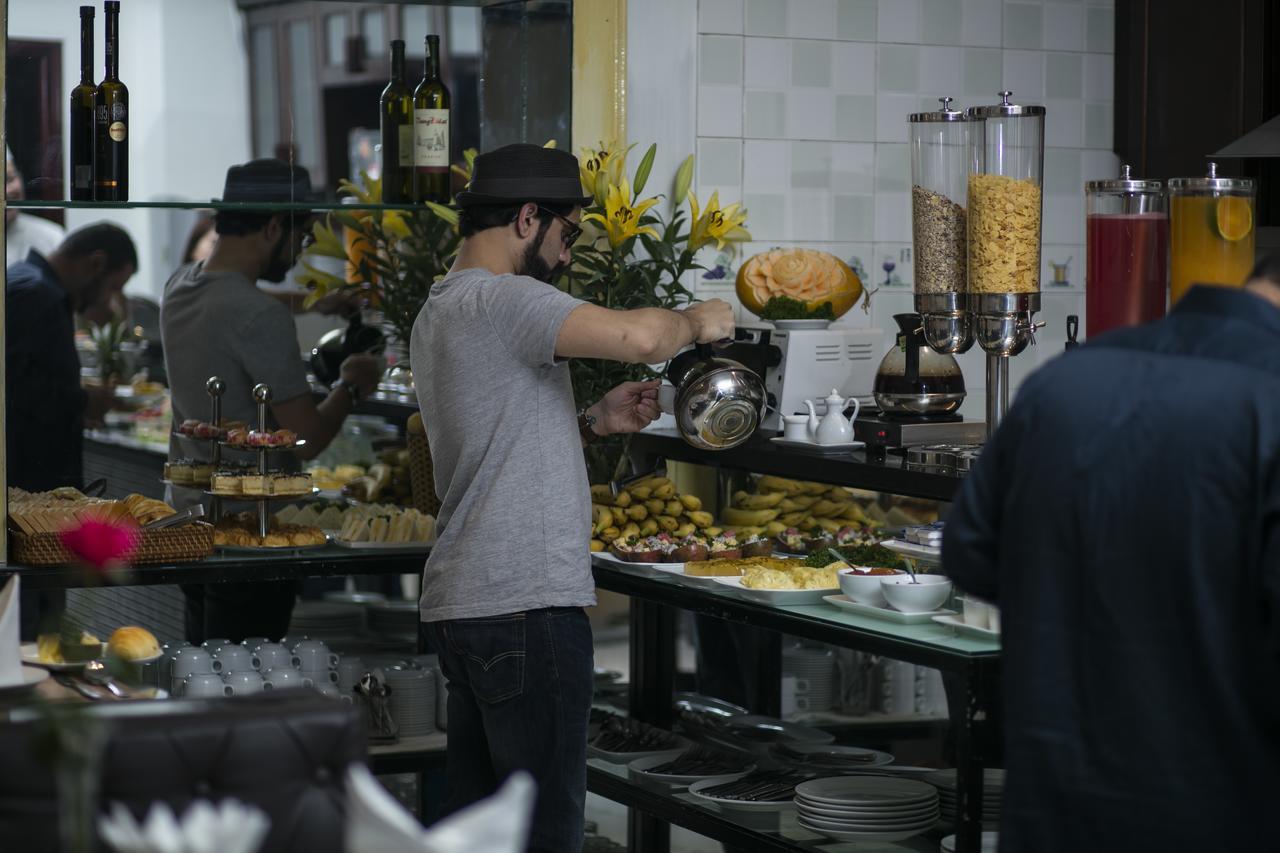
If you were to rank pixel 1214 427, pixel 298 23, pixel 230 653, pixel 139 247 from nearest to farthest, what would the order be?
pixel 1214 427 → pixel 230 653 → pixel 139 247 → pixel 298 23

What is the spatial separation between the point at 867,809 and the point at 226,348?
79.7 inches

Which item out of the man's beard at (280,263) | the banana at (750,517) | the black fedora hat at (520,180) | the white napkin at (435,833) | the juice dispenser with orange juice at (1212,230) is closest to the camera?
the white napkin at (435,833)

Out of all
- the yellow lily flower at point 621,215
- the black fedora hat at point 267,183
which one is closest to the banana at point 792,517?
the yellow lily flower at point 621,215

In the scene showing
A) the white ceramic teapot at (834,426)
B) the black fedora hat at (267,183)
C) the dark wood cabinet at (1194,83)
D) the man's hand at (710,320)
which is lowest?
the white ceramic teapot at (834,426)

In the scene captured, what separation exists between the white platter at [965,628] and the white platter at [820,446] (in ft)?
2.51

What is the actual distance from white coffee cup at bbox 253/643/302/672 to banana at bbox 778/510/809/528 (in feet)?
3.90

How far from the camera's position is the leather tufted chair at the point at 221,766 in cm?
178

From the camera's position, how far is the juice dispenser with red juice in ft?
10.5

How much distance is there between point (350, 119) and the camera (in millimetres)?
5523

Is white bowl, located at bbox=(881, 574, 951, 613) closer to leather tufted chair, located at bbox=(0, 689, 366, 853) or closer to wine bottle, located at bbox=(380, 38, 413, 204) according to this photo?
leather tufted chair, located at bbox=(0, 689, 366, 853)

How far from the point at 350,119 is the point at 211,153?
91 centimetres

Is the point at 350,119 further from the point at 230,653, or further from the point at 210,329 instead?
the point at 230,653

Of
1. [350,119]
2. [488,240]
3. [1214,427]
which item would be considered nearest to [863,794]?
[488,240]

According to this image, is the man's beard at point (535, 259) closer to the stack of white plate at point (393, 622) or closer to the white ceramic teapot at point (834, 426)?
the white ceramic teapot at point (834, 426)
